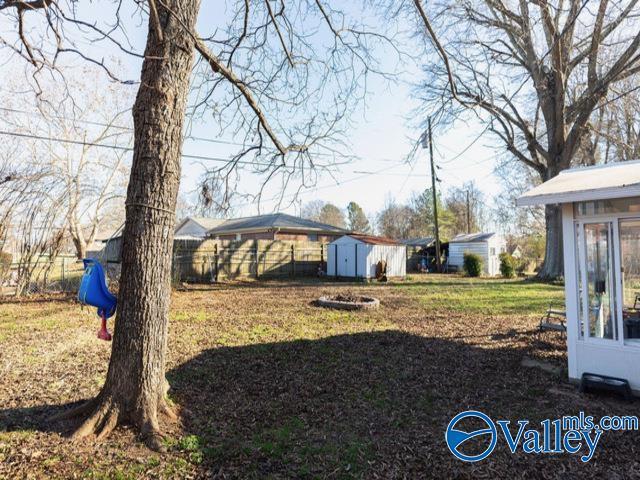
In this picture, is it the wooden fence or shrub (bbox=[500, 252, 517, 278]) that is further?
shrub (bbox=[500, 252, 517, 278])

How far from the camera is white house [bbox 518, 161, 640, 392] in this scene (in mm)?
4316

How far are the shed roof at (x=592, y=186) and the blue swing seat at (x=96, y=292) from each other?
184 inches

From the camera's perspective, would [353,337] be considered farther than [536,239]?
No

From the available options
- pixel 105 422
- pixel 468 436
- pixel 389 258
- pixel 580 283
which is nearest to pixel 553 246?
pixel 389 258

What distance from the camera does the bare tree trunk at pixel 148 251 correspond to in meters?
3.00

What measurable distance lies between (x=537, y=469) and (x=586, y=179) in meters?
3.72

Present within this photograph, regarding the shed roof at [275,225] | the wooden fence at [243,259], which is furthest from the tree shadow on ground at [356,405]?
the shed roof at [275,225]

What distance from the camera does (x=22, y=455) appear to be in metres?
2.62

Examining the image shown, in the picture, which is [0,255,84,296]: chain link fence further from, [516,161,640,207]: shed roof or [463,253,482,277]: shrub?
[463,253,482,277]: shrub

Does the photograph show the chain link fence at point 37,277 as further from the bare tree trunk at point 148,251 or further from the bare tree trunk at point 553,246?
the bare tree trunk at point 553,246

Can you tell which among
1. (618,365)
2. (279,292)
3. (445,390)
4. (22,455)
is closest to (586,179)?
(618,365)

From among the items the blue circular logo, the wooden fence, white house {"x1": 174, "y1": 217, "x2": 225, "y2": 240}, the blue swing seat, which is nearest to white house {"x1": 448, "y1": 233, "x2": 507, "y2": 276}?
the wooden fence

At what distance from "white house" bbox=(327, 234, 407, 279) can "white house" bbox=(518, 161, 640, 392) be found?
13.1 m

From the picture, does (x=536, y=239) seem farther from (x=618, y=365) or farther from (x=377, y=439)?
(x=377, y=439)
